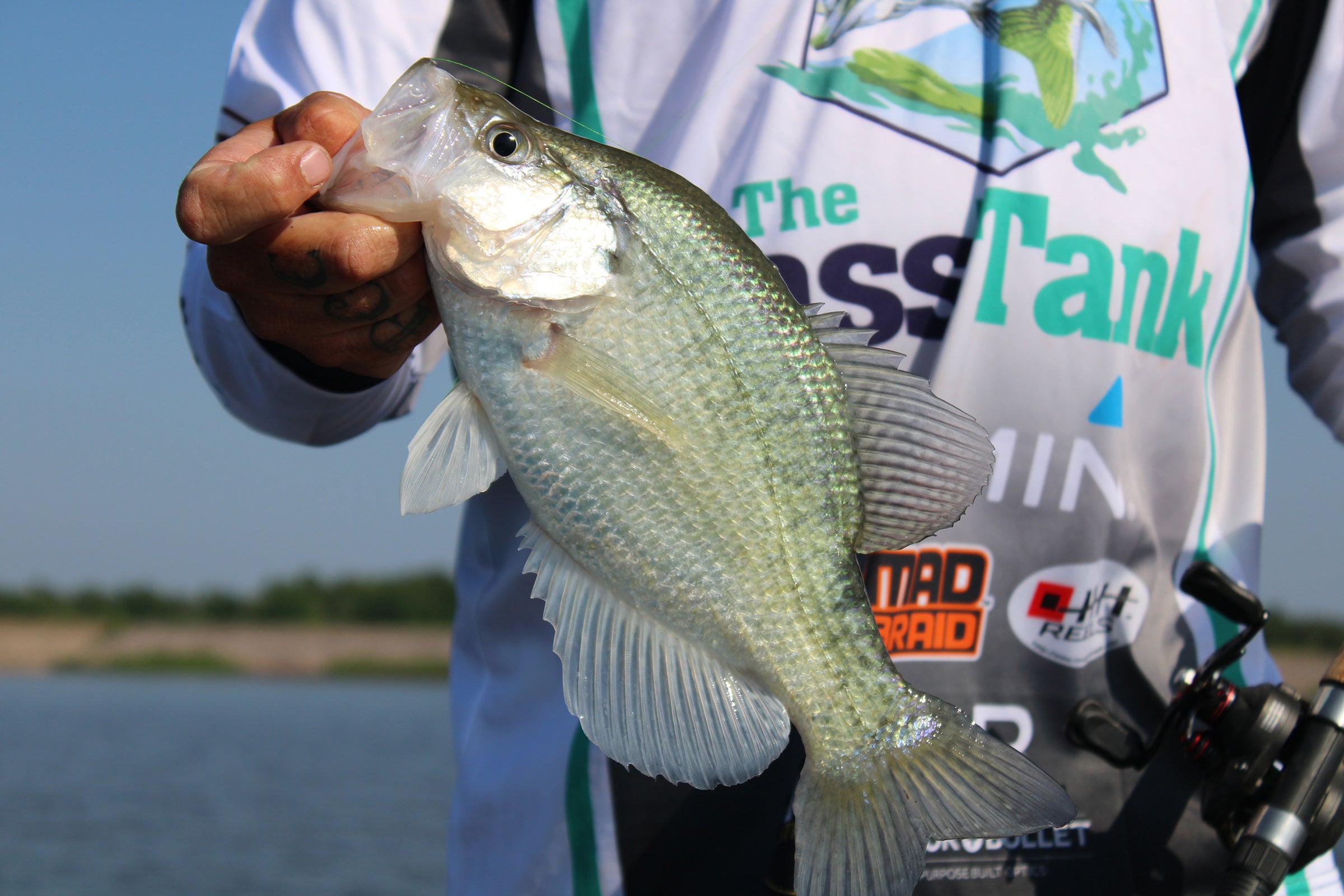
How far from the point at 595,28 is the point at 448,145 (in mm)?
1004

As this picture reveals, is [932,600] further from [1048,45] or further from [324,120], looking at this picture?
[324,120]

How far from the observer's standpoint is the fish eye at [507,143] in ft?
4.79

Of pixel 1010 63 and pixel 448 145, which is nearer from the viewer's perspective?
pixel 448 145

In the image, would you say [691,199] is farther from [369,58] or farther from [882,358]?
[369,58]

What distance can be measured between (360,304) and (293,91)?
80 centimetres

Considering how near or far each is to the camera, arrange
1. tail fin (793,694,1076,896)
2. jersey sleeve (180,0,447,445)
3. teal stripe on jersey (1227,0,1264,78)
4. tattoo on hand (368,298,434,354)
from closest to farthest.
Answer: tail fin (793,694,1076,896) < tattoo on hand (368,298,434,354) < jersey sleeve (180,0,447,445) < teal stripe on jersey (1227,0,1264,78)

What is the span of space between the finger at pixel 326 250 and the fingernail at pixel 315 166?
5cm

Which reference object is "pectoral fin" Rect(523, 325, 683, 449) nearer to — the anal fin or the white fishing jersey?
the anal fin

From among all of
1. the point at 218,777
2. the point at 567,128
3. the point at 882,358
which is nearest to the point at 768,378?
the point at 882,358

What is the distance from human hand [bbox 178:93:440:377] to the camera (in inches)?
54.6

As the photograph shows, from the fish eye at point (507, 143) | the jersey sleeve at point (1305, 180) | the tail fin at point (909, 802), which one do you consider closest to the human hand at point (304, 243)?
the fish eye at point (507, 143)

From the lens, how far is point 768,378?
143cm

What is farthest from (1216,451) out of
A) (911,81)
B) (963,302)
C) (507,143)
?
(507,143)

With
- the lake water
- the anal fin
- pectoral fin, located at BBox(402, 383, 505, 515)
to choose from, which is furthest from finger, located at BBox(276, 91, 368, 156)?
the lake water
